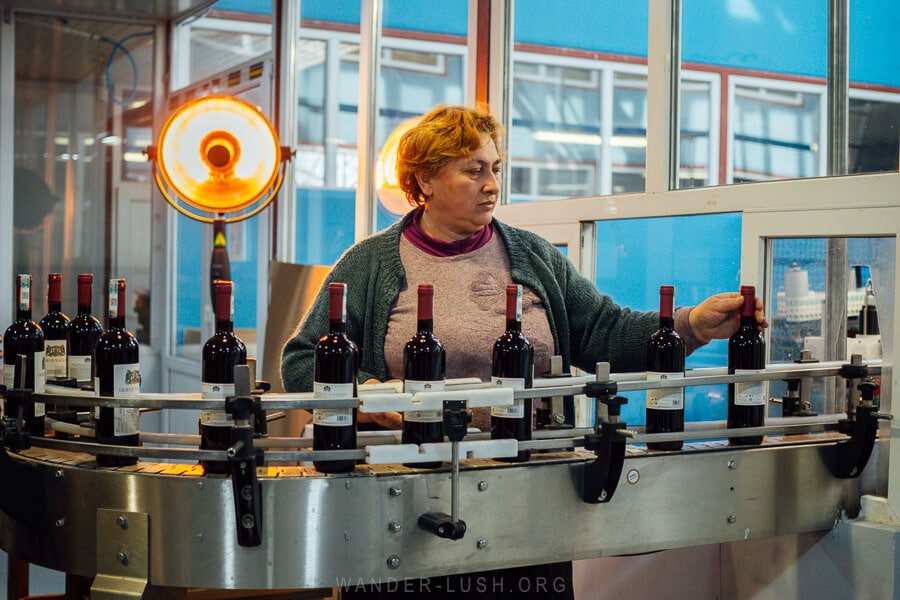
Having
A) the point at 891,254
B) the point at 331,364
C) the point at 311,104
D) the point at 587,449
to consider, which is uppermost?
the point at 311,104

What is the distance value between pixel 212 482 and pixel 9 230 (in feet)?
18.4

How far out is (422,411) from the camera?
1565mm

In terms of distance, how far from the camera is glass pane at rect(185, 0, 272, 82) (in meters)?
5.62

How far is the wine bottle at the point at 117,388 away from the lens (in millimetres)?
1600

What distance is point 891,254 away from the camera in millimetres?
2045

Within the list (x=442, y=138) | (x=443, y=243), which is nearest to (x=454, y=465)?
(x=443, y=243)

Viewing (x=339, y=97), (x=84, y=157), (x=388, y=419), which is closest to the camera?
(x=388, y=419)

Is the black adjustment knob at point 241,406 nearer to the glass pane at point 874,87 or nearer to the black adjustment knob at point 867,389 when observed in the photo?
the black adjustment knob at point 867,389

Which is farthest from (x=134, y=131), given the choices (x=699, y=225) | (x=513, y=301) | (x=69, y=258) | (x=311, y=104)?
(x=513, y=301)

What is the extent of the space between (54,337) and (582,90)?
2.38m

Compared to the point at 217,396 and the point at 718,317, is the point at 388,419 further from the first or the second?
the point at 718,317

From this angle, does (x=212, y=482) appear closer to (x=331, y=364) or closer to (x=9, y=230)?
(x=331, y=364)

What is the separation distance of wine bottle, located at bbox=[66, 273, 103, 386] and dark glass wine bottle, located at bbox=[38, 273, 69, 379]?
0.02 m

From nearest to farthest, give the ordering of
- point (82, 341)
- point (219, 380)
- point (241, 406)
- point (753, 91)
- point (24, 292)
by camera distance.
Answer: point (241, 406), point (219, 380), point (24, 292), point (82, 341), point (753, 91)
